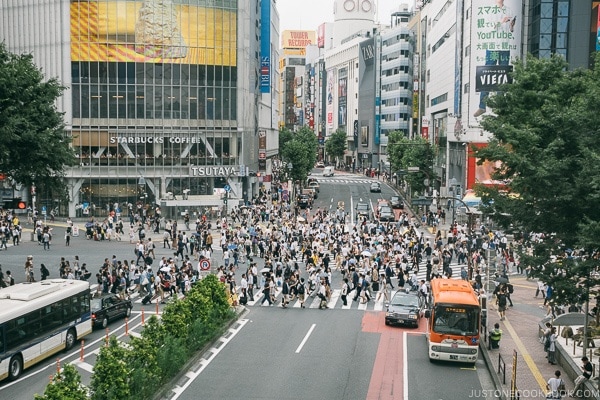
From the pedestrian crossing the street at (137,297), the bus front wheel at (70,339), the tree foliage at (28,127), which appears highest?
the tree foliage at (28,127)

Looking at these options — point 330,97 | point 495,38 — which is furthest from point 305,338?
point 330,97

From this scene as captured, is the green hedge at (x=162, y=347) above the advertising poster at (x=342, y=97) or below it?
below

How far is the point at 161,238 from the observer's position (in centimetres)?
5794

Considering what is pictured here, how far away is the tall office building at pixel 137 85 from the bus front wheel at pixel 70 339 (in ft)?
146

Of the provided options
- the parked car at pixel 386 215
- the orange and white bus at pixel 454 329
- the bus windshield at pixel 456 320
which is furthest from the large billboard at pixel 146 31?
the bus windshield at pixel 456 320

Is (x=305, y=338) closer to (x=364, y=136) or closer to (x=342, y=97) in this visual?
(x=364, y=136)

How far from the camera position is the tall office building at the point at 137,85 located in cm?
7400

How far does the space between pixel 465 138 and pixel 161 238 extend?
36369mm

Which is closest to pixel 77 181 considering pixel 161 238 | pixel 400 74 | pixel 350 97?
pixel 161 238

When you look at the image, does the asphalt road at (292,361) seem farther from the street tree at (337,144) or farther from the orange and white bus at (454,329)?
the street tree at (337,144)

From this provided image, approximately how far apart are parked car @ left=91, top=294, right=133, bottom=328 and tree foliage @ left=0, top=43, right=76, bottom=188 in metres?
9.71

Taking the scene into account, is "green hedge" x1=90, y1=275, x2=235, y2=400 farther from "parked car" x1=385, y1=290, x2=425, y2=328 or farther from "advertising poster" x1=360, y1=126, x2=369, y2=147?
"advertising poster" x1=360, y1=126, x2=369, y2=147

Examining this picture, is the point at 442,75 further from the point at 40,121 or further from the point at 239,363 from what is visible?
the point at 239,363

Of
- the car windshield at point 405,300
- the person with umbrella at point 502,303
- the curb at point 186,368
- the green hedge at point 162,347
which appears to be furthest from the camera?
the person with umbrella at point 502,303
